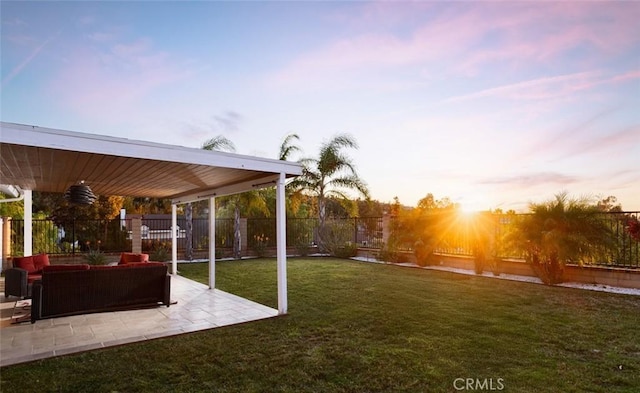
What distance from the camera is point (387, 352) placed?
4.48m

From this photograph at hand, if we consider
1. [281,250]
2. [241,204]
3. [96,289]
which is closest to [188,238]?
[241,204]

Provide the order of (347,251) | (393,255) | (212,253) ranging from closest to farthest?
(212,253), (393,255), (347,251)

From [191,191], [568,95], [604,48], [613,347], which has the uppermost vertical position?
[604,48]

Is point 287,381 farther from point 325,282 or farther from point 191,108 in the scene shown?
point 191,108

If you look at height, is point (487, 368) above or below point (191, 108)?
below

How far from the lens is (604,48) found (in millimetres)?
7949

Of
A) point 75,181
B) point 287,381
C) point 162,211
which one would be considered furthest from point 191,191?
point 162,211

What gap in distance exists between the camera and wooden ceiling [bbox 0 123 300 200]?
475cm

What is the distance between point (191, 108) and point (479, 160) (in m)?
9.21

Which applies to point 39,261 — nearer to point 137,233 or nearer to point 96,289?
point 96,289

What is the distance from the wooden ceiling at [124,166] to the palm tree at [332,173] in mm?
8150

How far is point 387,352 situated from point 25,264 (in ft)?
27.2

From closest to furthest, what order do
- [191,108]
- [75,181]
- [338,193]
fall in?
[75,181]
[191,108]
[338,193]

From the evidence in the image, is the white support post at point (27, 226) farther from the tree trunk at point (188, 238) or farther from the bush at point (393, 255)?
the bush at point (393, 255)
